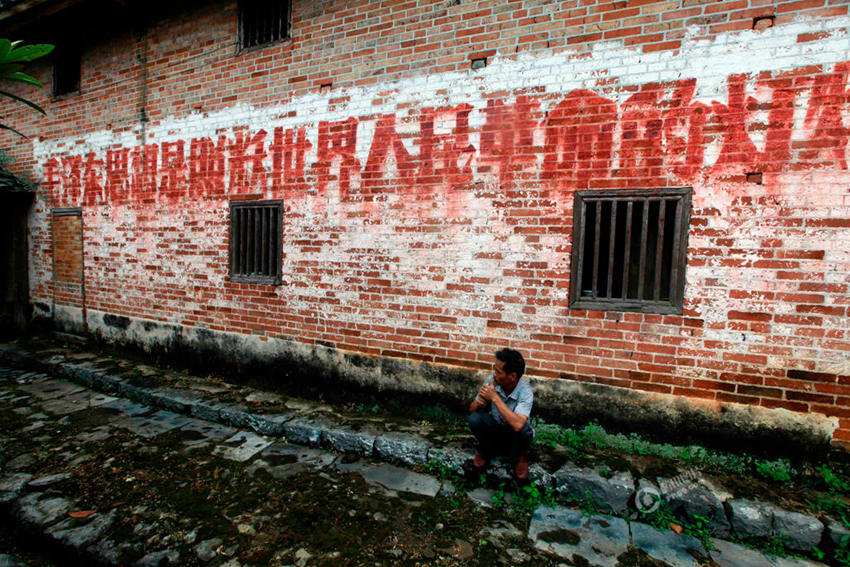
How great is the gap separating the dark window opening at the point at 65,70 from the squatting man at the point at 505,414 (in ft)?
28.7

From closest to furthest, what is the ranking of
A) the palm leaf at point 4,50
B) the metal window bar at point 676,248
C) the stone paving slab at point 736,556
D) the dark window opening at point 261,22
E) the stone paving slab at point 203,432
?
1. the palm leaf at point 4,50
2. the stone paving slab at point 736,556
3. the metal window bar at point 676,248
4. the stone paving slab at point 203,432
5. the dark window opening at point 261,22

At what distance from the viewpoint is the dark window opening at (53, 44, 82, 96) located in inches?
278

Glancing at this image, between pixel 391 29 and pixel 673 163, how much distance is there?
10.5ft

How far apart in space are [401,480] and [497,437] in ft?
3.02

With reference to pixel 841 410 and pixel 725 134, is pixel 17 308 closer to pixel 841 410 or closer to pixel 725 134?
pixel 725 134

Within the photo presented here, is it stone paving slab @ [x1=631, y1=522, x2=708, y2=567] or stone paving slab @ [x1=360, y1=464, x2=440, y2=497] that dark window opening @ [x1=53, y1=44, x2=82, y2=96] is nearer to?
stone paving slab @ [x1=360, y1=464, x2=440, y2=497]

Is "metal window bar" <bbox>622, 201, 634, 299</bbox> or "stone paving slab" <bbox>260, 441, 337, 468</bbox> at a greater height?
"metal window bar" <bbox>622, 201, 634, 299</bbox>

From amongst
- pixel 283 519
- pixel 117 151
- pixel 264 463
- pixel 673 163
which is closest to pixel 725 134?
pixel 673 163

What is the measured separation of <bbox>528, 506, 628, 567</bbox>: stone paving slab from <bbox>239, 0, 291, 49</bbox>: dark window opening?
19.7ft

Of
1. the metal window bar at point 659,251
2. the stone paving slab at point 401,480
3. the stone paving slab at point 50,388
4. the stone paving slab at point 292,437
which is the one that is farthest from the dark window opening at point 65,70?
the metal window bar at point 659,251

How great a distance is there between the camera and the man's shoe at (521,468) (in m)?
3.20

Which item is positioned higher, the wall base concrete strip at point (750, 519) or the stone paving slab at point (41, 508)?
the wall base concrete strip at point (750, 519)

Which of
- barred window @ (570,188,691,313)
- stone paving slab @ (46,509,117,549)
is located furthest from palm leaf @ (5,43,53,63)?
barred window @ (570,188,691,313)

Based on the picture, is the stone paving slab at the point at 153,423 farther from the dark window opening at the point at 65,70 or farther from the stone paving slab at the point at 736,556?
the dark window opening at the point at 65,70
